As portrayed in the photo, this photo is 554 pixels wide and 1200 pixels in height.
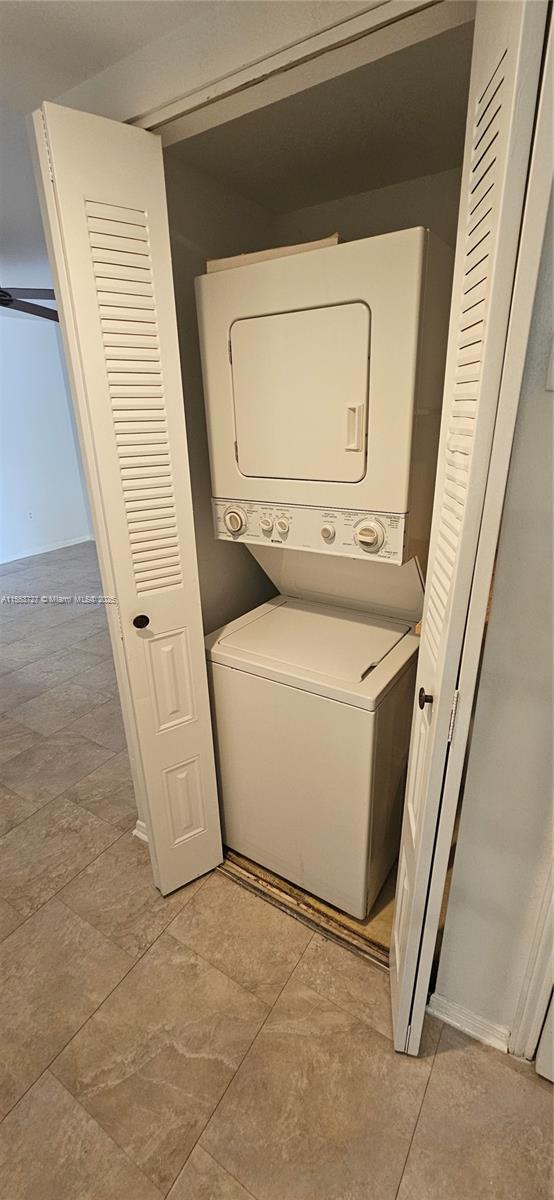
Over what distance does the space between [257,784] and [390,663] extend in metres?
0.62

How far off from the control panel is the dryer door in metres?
0.10

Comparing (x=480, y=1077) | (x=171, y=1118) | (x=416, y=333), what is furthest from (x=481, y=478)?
(x=171, y=1118)

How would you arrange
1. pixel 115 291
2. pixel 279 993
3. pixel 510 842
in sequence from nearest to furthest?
pixel 510 842 < pixel 115 291 < pixel 279 993

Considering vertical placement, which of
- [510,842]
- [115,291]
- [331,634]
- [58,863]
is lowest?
[58,863]

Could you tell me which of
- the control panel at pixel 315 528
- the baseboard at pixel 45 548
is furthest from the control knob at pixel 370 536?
the baseboard at pixel 45 548

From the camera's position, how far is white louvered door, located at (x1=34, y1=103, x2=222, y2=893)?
3.80 feet

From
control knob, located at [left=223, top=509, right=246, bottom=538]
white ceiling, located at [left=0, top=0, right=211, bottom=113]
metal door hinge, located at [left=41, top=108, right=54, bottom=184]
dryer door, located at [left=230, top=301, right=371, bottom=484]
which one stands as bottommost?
control knob, located at [left=223, top=509, right=246, bottom=538]

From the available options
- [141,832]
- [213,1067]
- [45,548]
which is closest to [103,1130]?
[213,1067]

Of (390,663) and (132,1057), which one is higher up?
(390,663)

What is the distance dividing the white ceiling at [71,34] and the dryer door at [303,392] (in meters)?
0.57

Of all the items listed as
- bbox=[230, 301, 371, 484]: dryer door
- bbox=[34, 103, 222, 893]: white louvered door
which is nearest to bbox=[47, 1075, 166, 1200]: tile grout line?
bbox=[34, 103, 222, 893]: white louvered door

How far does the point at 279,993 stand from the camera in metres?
1.44

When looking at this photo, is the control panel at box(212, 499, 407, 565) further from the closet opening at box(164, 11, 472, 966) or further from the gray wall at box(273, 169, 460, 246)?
the gray wall at box(273, 169, 460, 246)

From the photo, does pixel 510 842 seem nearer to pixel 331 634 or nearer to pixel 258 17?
pixel 331 634
